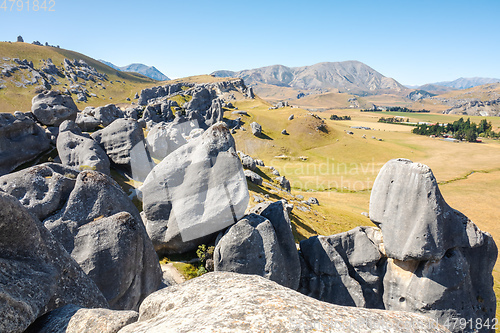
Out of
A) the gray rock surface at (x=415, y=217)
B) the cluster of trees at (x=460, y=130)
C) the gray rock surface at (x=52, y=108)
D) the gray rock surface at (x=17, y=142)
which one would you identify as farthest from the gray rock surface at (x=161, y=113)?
the cluster of trees at (x=460, y=130)

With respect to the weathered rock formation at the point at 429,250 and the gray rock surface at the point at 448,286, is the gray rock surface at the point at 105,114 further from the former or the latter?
the gray rock surface at the point at 448,286

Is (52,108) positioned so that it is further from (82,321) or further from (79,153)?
(82,321)

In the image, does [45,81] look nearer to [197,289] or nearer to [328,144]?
[328,144]

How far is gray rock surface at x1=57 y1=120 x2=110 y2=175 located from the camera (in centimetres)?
2864

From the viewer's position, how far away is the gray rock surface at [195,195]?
19.5 metres

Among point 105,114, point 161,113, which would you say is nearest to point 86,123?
point 105,114

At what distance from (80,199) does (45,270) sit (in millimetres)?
7974

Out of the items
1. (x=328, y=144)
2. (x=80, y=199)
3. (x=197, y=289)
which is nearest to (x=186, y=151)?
(x=80, y=199)

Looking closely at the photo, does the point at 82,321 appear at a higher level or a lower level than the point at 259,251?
higher

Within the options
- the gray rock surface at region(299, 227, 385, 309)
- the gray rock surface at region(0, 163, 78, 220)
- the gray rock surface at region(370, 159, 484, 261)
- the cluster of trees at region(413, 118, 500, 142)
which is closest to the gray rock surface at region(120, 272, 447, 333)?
the gray rock surface at region(0, 163, 78, 220)

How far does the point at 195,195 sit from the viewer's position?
67.1 ft

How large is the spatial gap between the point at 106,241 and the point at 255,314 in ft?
35.9

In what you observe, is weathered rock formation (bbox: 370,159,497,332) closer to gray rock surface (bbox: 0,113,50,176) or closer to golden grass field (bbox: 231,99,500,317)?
golden grass field (bbox: 231,99,500,317)

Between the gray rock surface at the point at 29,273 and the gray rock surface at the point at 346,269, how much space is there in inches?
582
